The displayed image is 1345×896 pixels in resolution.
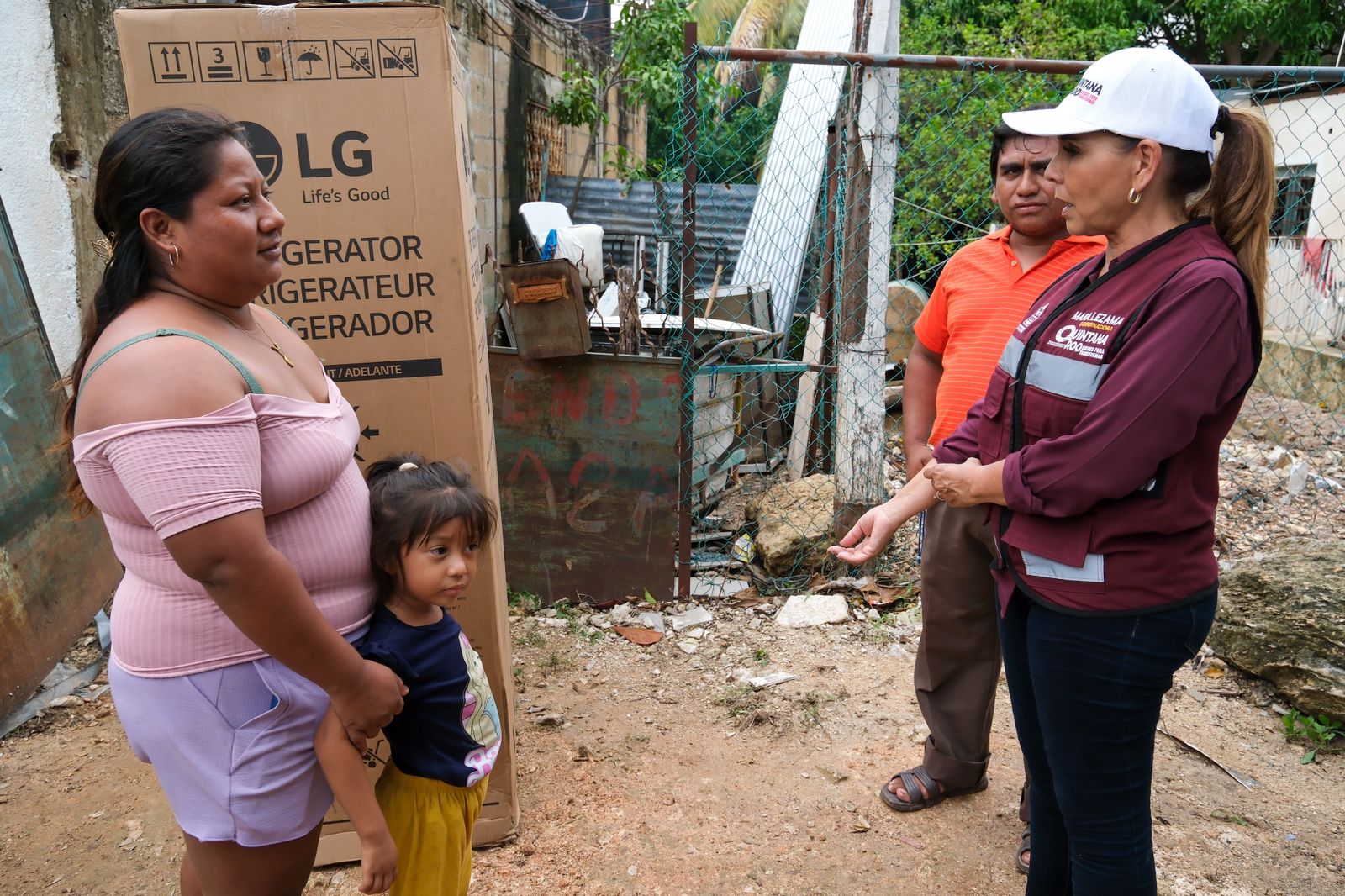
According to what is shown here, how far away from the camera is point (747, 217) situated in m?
7.75

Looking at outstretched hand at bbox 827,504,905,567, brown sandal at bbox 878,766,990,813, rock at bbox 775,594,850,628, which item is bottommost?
rock at bbox 775,594,850,628

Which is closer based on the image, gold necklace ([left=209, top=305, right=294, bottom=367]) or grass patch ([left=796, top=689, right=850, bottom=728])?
gold necklace ([left=209, top=305, right=294, bottom=367])

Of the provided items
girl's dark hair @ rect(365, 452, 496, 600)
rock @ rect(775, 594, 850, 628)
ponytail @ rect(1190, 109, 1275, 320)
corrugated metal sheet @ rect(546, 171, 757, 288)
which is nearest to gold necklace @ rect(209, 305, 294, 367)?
girl's dark hair @ rect(365, 452, 496, 600)

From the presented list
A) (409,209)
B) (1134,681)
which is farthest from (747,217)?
(1134,681)

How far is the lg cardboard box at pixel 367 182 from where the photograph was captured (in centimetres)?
193

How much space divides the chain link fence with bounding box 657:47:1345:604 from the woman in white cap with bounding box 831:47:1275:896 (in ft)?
7.42

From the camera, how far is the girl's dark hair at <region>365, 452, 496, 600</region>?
151 cm

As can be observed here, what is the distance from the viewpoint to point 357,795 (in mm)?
1420

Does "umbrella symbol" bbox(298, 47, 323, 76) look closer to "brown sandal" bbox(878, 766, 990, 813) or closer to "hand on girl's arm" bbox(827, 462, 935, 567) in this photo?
"hand on girl's arm" bbox(827, 462, 935, 567)

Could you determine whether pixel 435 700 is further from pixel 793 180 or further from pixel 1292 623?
pixel 793 180

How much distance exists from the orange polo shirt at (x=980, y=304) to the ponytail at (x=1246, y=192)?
81 cm

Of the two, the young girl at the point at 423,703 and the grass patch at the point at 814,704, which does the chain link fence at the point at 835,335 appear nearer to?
the grass patch at the point at 814,704

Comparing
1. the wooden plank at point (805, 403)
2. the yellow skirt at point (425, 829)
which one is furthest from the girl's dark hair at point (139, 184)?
the wooden plank at point (805, 403)

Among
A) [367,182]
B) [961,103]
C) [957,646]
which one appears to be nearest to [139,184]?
[367,182]
